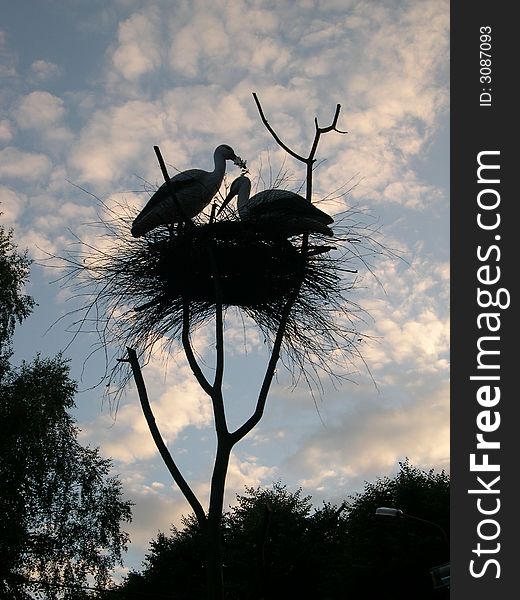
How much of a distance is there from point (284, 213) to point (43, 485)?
11.5 metres

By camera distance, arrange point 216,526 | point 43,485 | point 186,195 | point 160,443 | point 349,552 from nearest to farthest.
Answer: point 216,526 → point 160,443 → point 186,195 → point 43,485 → point 349,552

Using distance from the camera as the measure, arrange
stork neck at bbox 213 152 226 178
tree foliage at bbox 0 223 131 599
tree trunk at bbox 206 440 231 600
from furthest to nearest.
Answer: tree foliage at bbox 0 223 131 599, stork neck at bbox 213 152 226 178, tree trunk at bbox 206 440 231 600

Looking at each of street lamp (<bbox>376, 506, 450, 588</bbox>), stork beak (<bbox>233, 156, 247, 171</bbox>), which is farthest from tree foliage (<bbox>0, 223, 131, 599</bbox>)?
stork beak (<bbox>233, 156, 247, 171</bbox>)

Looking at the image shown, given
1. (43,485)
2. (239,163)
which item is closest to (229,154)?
(239,163)

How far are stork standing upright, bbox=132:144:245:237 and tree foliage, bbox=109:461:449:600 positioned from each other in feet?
51.7

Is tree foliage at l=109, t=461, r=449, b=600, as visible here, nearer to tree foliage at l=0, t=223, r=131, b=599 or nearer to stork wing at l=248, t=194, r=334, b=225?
tree foliage at l=0, t=223, r=131, b=599

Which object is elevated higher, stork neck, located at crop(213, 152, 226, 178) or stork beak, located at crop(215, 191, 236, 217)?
stork neck, located at crop(213, 152, 226, 178)

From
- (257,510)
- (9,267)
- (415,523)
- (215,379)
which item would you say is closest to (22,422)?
(9,267)

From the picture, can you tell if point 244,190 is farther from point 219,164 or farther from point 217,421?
point 217,421

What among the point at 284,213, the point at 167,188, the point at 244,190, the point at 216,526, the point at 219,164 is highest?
the point at 219,164

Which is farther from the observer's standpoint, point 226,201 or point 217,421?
point 226,201

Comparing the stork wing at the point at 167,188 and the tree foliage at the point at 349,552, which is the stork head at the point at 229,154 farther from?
the tree foliage at the point at 349,552

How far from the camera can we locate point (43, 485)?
15.4 m

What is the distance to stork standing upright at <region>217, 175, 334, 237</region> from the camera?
16.9ft
